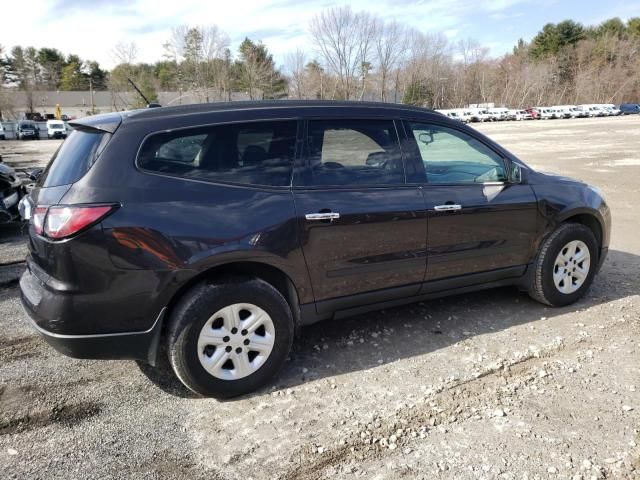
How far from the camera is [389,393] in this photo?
3295mm

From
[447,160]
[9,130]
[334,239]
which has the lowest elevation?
A: [9,130]

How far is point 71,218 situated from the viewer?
2768 mm

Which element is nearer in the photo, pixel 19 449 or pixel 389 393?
pixel 19 449

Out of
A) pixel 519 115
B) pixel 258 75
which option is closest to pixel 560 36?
pixel 519 115

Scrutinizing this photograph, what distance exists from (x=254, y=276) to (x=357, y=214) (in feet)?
2.74

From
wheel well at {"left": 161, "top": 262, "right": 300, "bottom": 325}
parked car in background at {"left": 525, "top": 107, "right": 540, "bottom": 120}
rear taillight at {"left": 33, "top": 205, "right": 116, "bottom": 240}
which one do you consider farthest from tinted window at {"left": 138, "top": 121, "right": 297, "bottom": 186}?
parked car in background at {"left": 525, "top": 107, "right": 540, "bottom": 120}

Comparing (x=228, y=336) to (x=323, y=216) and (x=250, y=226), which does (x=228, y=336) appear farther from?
(x=323, y=216)

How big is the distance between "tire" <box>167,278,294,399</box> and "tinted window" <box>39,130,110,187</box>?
3.20ft


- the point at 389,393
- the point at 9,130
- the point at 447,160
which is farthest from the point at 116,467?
the point at 9,130

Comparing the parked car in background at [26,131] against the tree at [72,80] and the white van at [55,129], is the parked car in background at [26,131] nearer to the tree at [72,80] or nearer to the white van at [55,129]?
the white van at [55,129]

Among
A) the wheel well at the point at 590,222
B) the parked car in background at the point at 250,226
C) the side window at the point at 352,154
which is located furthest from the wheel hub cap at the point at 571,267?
the side window at the point at 352,154

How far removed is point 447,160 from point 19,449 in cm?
360

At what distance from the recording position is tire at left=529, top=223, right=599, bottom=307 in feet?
14.5

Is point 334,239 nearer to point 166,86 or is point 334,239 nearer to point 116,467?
point 116,467
